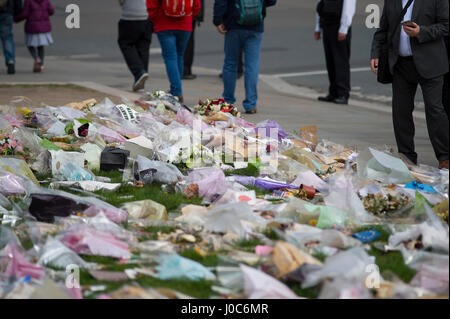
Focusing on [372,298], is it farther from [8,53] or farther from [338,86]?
[8,53]

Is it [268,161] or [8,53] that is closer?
[268,161]

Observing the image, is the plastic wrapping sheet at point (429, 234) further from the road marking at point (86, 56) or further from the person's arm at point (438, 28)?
the road marking at point (86, 56)

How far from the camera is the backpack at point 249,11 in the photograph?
980 cm

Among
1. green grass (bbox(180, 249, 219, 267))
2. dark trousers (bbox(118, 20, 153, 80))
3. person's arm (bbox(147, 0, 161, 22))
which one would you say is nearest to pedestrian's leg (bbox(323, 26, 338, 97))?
person's arm (bbox(147, 0, 161, 22))

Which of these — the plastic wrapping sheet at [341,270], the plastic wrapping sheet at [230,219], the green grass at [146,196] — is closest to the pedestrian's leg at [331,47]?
the green grass at [146,196]

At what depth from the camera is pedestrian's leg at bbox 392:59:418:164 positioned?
7.05 m

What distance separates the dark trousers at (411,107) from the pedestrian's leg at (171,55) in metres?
4.06

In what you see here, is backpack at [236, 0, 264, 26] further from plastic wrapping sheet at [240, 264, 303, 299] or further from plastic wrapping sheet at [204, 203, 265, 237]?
plastic wrapping sheet at [240, 264, 303, 299]

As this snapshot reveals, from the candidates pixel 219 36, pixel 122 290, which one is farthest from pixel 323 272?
pixel 219 36

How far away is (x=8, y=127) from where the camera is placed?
7.86 meters

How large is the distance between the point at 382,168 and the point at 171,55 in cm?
478

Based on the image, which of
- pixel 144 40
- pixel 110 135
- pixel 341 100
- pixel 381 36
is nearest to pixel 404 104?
pixel 381 36
